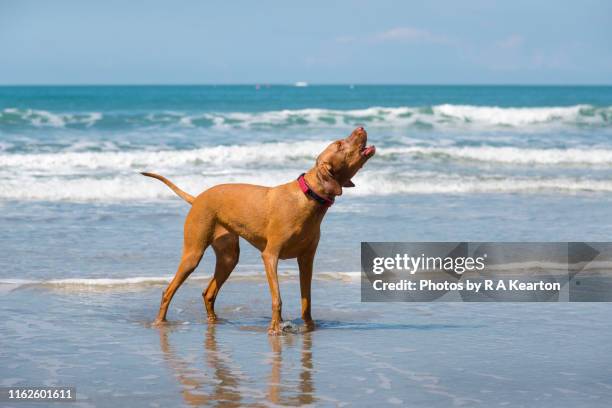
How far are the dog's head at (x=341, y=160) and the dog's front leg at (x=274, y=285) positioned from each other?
623 mm

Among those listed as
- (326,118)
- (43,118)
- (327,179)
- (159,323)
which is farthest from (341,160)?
(326,118)

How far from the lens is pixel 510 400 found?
4961 millimetres

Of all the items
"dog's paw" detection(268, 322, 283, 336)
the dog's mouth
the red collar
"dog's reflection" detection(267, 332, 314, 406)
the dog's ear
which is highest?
the dog's mouth

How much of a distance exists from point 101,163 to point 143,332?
14.6 metres

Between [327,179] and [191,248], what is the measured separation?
4.25 ft

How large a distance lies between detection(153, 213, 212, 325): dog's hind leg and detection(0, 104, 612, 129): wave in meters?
25.7

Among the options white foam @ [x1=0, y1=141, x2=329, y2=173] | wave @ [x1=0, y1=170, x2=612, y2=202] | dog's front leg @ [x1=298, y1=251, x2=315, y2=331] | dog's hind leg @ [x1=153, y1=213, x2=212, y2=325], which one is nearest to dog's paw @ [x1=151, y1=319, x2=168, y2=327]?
dog's hind leg @ [x1=153, y1=213, x2=212, y2=325]

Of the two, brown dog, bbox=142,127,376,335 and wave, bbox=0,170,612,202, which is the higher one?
brown dog, bbox=142,127,376,335

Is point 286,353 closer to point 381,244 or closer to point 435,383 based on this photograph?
point 435,383

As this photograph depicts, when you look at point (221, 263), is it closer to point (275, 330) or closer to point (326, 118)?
point (275, 330)

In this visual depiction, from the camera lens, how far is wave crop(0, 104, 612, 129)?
32844 mm

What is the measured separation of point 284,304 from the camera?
7.73m

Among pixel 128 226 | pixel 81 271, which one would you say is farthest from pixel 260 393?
pixel 128 226

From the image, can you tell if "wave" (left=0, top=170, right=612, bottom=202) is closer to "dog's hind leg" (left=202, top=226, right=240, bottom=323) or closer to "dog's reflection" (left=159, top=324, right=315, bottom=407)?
"dog's hind leg" (left=202, top=226, right=240, bottom=323)
